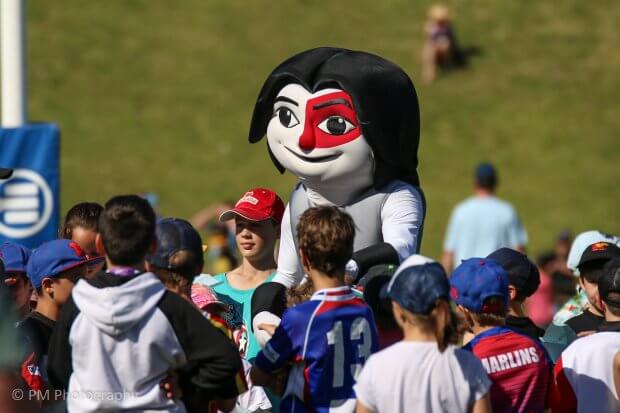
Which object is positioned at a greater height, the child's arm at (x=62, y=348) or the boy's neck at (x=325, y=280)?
the boy's neck at (x=325, y=280)

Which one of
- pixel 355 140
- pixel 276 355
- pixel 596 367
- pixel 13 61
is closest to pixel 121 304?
pixel 276 355

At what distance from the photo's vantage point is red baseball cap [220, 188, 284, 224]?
579 cm

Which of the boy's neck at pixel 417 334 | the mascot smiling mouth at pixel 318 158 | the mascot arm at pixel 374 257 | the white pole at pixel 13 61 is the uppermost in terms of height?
the white pole at pixel 13 61

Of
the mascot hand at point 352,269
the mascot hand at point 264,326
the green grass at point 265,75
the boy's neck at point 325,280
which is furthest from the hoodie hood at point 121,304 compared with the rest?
the green grass at point 265,75

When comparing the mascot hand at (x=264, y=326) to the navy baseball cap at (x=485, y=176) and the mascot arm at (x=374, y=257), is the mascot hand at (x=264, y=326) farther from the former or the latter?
the navy baseball cap at (x=485, y=176)

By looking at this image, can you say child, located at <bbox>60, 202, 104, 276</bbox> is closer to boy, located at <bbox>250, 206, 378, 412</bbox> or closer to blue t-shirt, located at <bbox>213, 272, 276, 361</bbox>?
blue t-shirt, located at <bbox>213, 272, 276, 361</bbox>

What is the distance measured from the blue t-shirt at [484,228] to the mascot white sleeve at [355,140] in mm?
4889

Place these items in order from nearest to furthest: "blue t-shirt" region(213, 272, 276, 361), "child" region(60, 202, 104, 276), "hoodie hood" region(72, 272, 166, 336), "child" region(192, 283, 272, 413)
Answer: "hoodie hood" region(72, 272, 166, 336) < "child" region(192, 283, 272, 413) < "blue t-shirt" region(213, 272, 276, 361) < "child" region(60, 202, 104, 276)

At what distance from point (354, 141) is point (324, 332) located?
135 cm

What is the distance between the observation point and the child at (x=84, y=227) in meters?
5.54

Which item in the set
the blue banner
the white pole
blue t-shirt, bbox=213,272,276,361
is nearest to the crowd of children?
blue t-shirt, bbox=213,272,276,361

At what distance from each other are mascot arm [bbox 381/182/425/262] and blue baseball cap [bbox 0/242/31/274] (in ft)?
5.46

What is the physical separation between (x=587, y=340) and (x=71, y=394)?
2142 millimetres

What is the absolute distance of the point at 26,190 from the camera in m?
7.40
